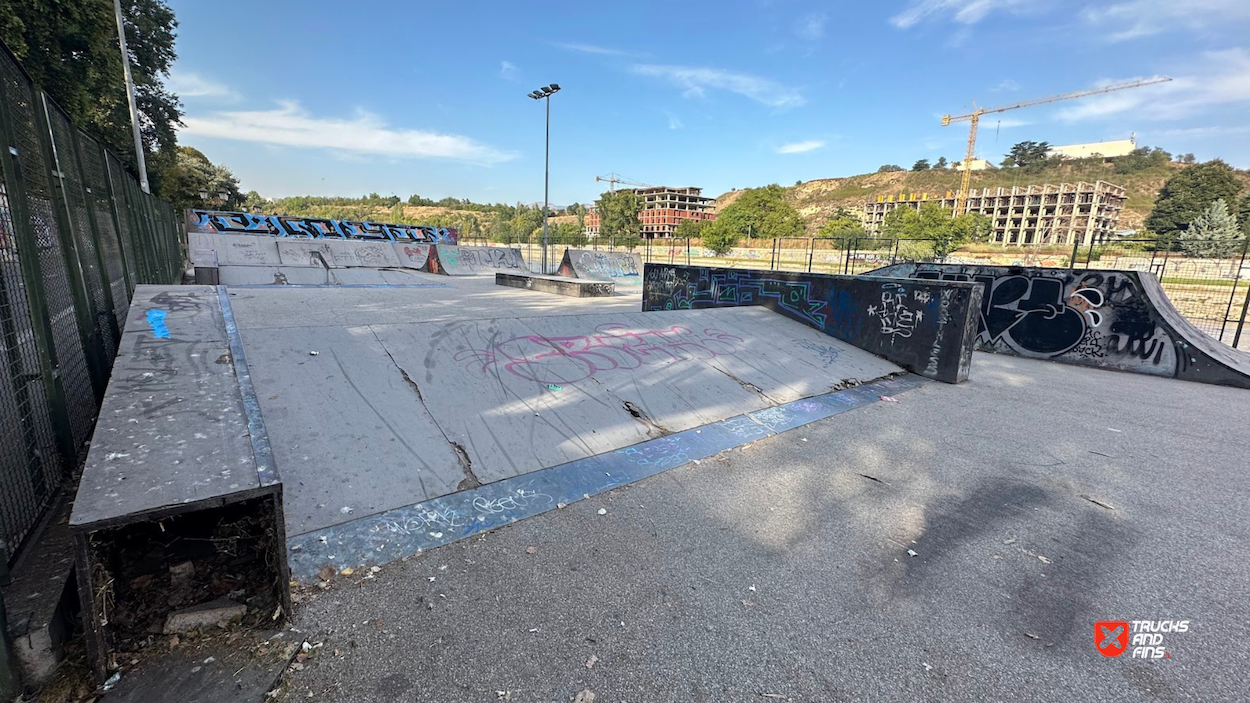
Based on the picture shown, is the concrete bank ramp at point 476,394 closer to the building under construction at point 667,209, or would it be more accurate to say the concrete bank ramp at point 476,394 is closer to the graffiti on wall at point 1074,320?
the graffiti on wall at point 1074,320

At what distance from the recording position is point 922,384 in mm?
6891

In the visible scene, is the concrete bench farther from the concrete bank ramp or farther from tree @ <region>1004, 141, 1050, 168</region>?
tree @ <region>1004, 141, 1050, 168</region>

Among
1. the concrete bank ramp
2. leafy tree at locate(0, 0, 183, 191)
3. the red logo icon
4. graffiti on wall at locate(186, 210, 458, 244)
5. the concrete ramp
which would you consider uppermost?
leafy tree at locate(0, 0, 183, 191)

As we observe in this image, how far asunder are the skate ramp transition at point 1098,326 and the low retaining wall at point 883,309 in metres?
3.06

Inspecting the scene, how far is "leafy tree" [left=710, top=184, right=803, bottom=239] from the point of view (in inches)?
3127

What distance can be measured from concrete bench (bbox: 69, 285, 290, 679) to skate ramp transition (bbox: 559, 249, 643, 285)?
2072 cm

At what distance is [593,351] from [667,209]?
125701 mm

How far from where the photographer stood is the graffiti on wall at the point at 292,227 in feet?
85.3

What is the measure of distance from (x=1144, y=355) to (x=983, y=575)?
852cm

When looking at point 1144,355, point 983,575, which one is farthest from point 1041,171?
point 983,575

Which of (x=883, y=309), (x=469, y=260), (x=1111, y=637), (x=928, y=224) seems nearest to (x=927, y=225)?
(x=928, y=224)

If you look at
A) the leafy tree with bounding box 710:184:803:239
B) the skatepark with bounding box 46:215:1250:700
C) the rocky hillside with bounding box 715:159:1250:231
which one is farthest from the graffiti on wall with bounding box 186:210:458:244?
the rocky hillside with bounding box 715:159:1250:231

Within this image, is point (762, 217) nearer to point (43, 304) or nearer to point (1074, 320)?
point (1074, 320)

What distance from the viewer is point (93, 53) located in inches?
552
